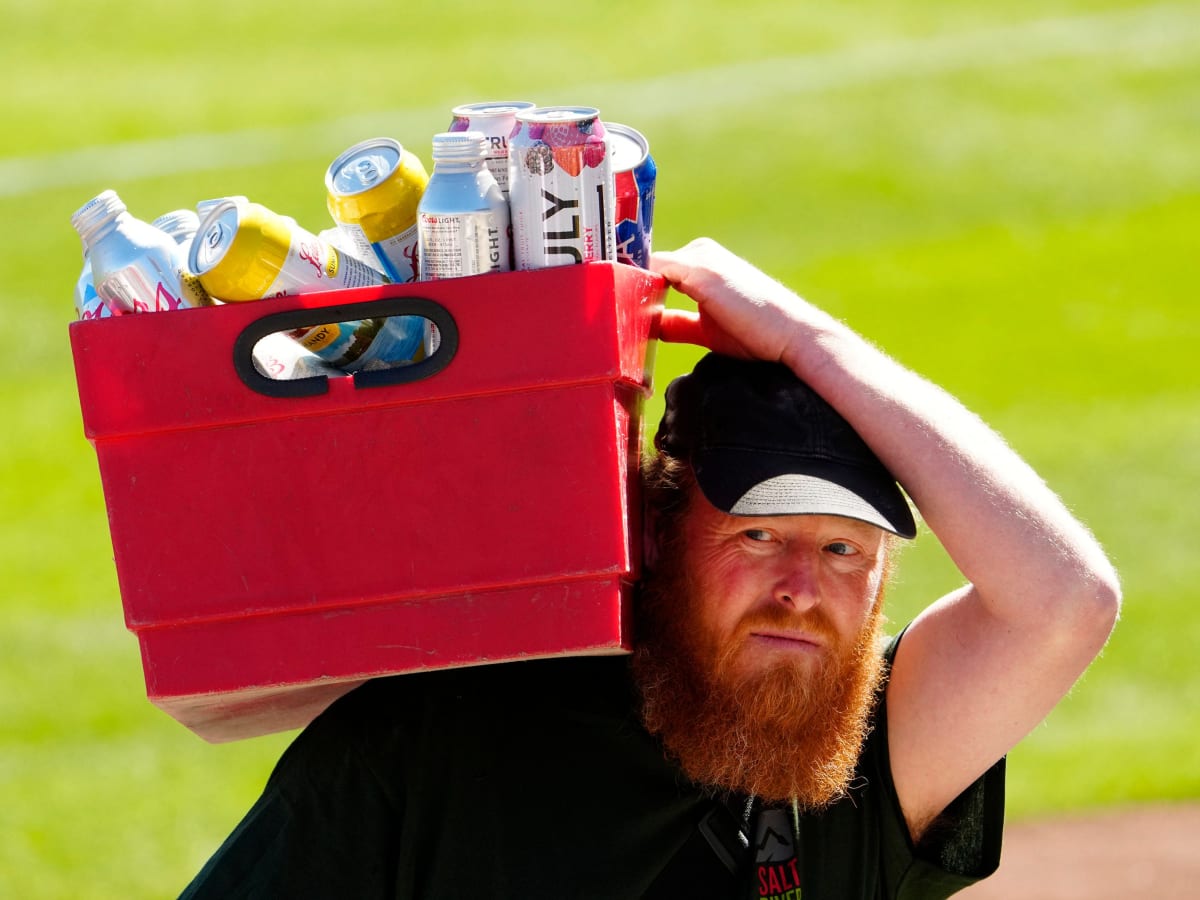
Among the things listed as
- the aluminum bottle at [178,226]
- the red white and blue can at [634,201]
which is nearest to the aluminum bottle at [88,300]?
the aluminum bottle at [178,226]

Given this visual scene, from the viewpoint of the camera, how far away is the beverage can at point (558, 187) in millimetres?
2908

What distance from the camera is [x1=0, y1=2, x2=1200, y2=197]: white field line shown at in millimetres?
14078

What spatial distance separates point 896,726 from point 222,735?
1332 mm

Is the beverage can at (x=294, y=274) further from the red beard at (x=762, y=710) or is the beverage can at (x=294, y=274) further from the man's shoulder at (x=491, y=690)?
the red beard at (x=762, y=710)

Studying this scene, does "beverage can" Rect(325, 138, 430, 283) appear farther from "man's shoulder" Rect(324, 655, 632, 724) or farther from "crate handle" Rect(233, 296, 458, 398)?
"man's shoulder" Rect(324, 655, 632, 724)

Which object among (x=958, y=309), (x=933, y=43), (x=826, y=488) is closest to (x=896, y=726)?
(x=826, y=488)

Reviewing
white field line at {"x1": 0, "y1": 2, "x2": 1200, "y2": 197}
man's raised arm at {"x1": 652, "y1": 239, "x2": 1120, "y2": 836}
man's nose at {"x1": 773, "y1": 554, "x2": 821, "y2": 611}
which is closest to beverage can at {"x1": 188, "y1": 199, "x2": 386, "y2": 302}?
man's raised arm at {"x1": 652, "y1": 239, "x2": 1120, "y2": 836}

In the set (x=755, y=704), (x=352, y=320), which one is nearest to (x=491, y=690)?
(x=755, y=704)

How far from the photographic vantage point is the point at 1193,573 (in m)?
8.70

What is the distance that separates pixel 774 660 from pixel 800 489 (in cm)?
37

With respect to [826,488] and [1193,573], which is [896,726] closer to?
[826,488]

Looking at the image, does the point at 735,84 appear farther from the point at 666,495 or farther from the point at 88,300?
the point at 88,300

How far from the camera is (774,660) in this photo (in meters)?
3.44

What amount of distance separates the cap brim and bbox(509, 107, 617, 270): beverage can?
1.95 feet
